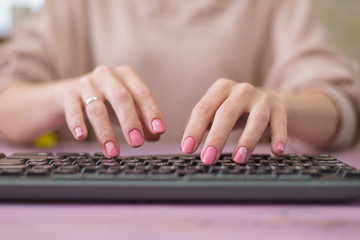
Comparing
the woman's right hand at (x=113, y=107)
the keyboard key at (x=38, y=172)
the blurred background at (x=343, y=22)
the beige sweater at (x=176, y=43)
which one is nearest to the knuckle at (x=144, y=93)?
the woman's right hand at (x=113, y=107)

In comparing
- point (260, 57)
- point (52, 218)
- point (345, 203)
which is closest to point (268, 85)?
point (260, 57)

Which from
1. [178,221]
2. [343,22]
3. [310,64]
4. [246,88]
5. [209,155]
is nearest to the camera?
[178,221]

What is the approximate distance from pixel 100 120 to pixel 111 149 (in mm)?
60

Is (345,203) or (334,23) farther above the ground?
(334,23)

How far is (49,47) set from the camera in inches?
40.3

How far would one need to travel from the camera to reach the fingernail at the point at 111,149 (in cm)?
49

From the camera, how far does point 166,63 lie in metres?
1.06

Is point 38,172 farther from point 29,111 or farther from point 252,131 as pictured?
point 29,111

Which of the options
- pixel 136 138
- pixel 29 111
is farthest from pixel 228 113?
pixel 29 111

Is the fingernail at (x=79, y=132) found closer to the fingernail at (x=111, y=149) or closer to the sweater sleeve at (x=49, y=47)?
the fingernail at (x=111, y=149)

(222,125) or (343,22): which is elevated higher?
(343,22)

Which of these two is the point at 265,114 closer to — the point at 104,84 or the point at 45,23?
the point at 104,84

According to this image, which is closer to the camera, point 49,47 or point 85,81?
point 85,81

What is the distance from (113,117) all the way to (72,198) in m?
0.32
